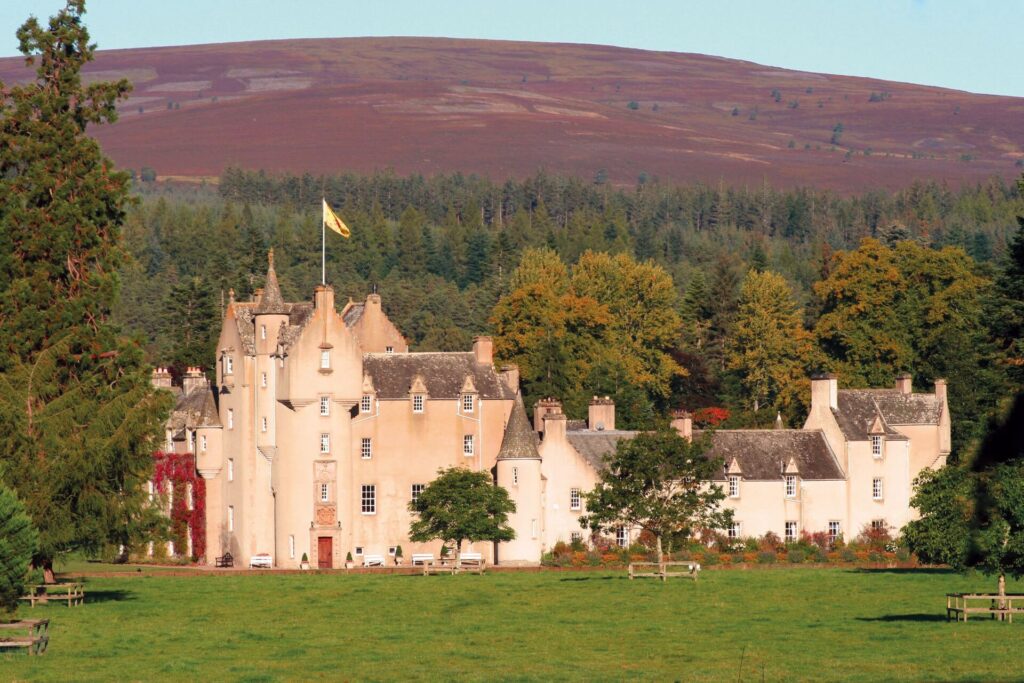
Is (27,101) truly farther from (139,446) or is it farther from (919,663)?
(919,663)

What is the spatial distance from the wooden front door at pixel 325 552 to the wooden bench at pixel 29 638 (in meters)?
41.2

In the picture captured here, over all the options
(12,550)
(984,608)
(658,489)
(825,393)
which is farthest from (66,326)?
(825,393)

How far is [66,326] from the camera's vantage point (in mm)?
60250

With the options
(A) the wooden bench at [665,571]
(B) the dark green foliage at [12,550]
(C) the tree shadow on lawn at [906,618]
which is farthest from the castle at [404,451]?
(B) the dark green foliage at [12,550]

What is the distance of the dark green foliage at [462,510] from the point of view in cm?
8219

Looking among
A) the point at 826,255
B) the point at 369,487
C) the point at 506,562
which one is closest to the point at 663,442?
the point at 506,562

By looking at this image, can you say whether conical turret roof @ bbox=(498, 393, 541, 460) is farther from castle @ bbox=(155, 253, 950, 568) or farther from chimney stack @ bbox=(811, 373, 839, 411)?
chimney stack @ bbox=(811, 373, 839, 411)

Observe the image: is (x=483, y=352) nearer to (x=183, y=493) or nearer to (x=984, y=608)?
(x=183, y=493)

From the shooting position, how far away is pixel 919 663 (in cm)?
4234

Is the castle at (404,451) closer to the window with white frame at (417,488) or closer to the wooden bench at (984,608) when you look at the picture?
the window with white frame at (417,488)

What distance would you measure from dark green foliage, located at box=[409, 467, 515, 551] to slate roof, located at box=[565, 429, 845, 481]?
782 centimetres

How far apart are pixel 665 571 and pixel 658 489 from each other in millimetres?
7511

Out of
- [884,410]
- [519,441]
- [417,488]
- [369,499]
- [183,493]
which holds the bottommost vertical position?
[369,499]

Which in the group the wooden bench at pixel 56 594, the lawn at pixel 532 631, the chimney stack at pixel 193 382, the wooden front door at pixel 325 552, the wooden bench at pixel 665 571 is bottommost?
the lawn at pixel 532 631
